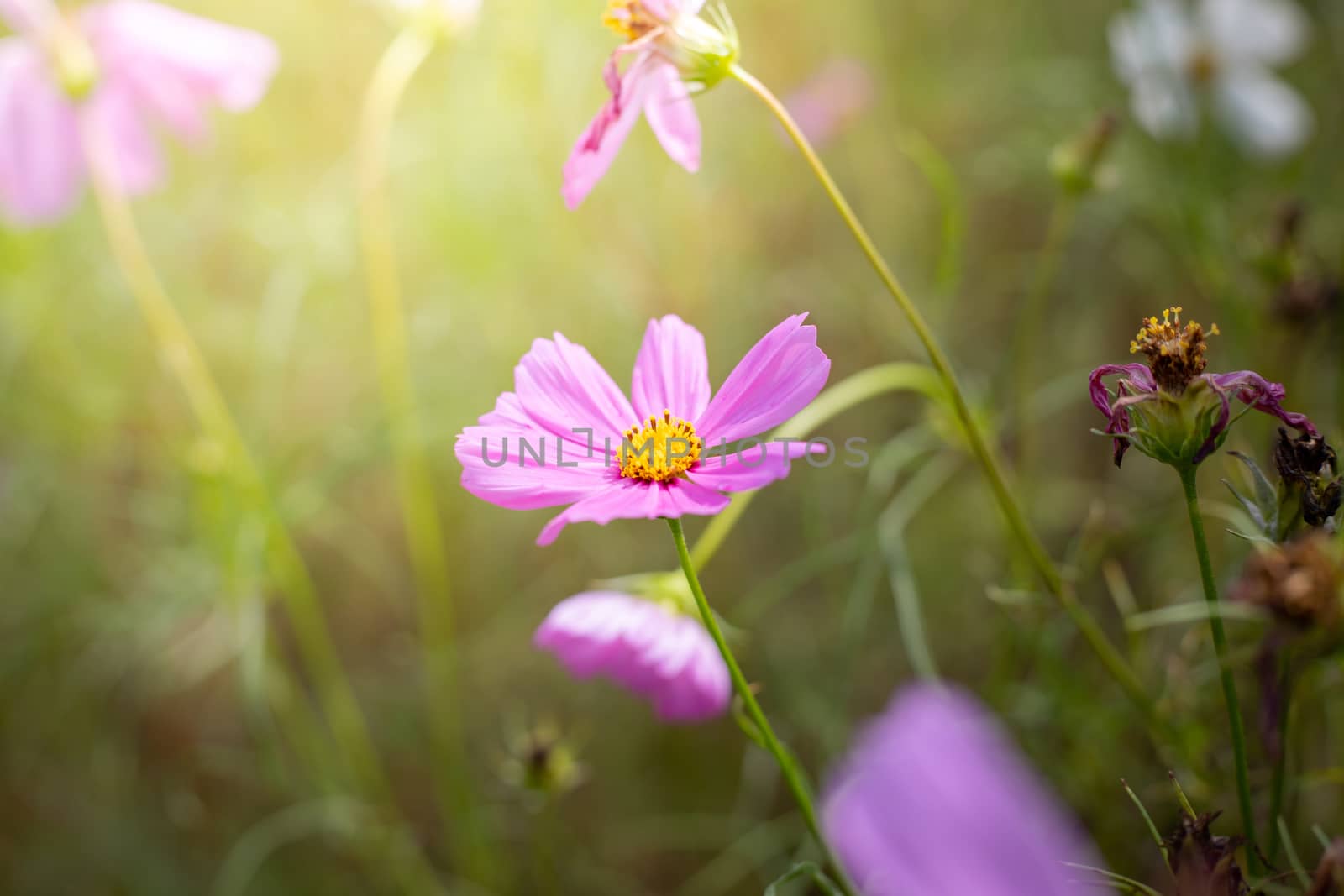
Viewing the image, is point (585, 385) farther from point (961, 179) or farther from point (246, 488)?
point (961, 179)

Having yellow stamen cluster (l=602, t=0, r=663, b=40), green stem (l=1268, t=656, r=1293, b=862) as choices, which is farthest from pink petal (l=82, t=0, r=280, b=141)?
green stem (l=1268, t=656, r=1293, b=862)

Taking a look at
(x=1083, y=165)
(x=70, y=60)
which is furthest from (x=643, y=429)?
(x=70, y=60)

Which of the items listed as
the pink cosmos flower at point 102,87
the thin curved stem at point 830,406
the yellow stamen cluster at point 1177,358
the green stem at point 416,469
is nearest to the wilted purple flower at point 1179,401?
the yellow stamen cluster at point 1177,358

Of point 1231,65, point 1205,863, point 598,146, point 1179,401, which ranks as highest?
point 1231,65

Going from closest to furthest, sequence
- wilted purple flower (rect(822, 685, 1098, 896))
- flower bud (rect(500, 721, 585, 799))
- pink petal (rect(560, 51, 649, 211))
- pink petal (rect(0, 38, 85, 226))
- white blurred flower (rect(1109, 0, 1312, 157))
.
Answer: wilted purple flower (rect(822, 685, 1098, 896))
pink petal (rect(560, 51, 649, 211))
flower bud (rect(500, 721, 585, 799))
pink petal (rect(0, 38, 85, 226))
white blurred flower (rect(1109, 0, 1312, 157))

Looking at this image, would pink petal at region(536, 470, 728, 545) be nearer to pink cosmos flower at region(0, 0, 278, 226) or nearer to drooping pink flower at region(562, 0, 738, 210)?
drooping pink flower at region(562, 0, 738, 210)

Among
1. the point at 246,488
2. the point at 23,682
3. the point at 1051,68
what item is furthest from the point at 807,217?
the point at 23,682

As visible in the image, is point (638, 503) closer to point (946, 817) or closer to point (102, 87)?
point (946, 817)
